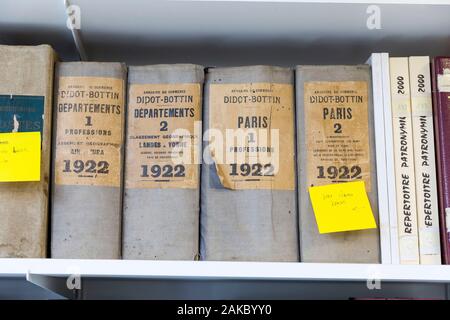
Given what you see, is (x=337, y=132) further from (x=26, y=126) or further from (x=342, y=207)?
(x=26, y=126)

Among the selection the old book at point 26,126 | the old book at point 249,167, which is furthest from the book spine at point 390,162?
the old book at point 26,126

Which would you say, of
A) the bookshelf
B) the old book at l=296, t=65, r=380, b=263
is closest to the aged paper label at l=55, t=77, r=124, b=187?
the bookshelf

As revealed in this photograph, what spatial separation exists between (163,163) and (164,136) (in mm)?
42

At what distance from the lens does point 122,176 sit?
2.92ft

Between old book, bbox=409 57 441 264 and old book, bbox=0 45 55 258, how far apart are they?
1.86ft

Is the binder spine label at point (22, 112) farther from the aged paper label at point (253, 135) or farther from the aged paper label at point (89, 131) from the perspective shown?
the aged paper label at point (253, 135)

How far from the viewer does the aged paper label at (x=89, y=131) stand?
871 mm

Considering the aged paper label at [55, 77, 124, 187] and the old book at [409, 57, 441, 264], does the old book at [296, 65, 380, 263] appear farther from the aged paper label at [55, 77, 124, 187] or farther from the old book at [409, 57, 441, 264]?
the aged paper label at [55, 77, 124, 187]

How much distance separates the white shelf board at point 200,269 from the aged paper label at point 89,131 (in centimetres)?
13

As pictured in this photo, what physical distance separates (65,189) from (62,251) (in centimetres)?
9

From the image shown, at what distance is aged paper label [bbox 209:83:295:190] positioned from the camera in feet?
2.87

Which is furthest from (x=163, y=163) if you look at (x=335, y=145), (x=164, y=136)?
(x=335, y=145)

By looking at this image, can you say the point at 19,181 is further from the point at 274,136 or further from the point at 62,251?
the point at 274,136
